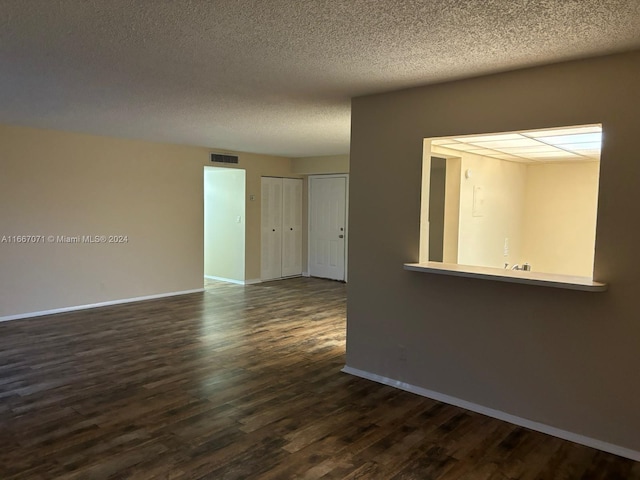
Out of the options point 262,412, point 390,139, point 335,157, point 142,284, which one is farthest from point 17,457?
point 335,157

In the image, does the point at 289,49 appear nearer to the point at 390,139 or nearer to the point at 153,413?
the point at 390,139

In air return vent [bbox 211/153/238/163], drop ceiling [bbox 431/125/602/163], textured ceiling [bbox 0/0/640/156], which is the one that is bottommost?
drop ceiling [bbox 431/125/602/163]

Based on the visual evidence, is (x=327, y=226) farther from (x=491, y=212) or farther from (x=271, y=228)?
(x=491, y=212)

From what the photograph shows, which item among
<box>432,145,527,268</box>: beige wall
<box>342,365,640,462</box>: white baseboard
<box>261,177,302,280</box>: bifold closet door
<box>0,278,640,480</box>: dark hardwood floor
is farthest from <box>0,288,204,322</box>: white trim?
<box>432,145,527,268</box>: beige wall

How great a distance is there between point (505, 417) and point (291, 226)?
6.34 metres

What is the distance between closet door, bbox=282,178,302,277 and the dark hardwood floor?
13.0 feet

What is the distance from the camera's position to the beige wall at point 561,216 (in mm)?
6016

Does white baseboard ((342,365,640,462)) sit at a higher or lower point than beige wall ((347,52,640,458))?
lower

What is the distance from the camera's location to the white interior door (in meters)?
8.52

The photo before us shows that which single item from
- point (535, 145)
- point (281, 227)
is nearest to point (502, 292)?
point (535, 145)

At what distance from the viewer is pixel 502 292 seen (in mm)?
3082

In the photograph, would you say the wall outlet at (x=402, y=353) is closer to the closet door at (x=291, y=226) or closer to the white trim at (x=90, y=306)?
the white trim at (x=90, y=306)

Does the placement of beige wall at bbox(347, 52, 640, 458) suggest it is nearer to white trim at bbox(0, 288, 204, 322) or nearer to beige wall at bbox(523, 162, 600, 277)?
beige wall at bbox(523, 162, 600, 277)

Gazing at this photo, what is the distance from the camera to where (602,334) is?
2.71 metres
